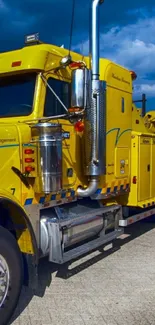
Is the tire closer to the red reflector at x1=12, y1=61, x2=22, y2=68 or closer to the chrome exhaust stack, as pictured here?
the chrome exhaust stack

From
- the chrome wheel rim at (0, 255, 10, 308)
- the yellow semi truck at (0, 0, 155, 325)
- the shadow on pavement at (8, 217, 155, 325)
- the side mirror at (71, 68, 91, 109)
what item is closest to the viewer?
the chrome wheel rim at (0, 255, 10, 308)

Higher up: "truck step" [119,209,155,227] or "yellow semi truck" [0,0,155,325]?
"yellow semi truck" [0,0,155,325]

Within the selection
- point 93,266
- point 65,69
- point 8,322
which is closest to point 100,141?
point 65,69

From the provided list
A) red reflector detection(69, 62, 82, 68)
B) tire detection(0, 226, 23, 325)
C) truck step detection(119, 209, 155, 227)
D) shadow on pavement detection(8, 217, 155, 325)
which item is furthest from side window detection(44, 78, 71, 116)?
truck step detection(119, 209, 155, 227)

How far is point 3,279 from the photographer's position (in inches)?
140

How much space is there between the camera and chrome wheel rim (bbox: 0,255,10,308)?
3.55 metres

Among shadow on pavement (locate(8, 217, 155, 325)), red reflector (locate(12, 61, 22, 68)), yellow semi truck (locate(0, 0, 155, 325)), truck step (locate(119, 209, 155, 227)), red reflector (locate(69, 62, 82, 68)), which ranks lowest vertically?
shadow on pavement (locate(8, 217, 155, 325))

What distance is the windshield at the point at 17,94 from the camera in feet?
14.3

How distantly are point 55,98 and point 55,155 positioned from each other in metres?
0.85

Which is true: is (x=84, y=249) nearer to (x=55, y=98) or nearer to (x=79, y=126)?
(x=79, y=126)

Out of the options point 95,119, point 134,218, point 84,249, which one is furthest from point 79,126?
point 134,218

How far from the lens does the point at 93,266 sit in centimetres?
535

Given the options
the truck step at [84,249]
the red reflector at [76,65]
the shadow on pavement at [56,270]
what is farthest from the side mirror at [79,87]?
the shadow on pavement at [56,270]

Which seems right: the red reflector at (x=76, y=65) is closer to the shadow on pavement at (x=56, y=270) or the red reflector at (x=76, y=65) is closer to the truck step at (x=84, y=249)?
the truck step at (x=84, y=249)
